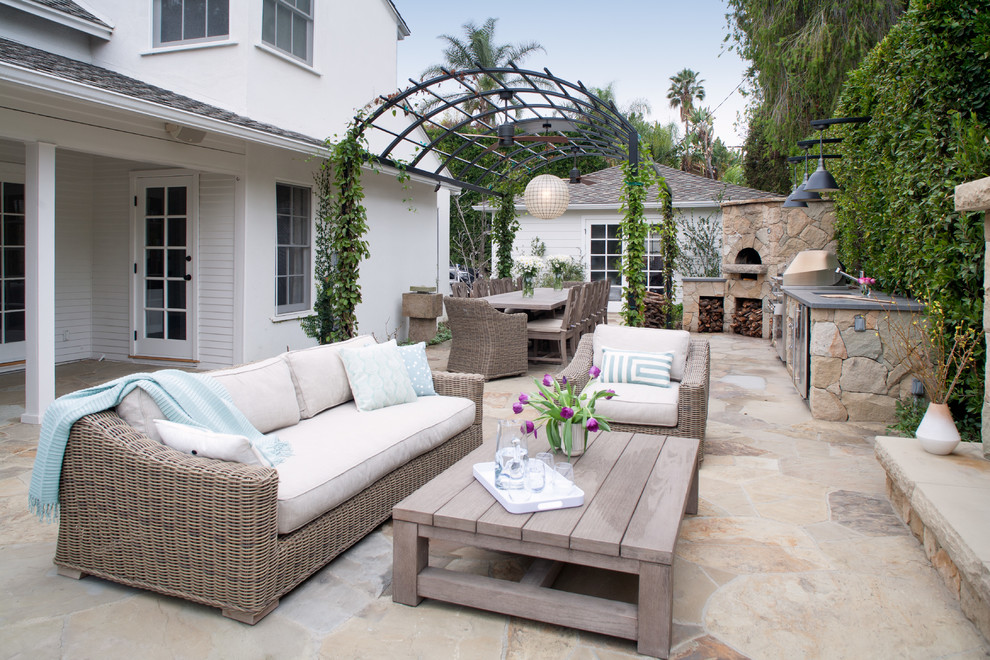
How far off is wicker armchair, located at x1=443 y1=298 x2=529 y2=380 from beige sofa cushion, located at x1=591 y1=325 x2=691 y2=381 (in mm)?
2052

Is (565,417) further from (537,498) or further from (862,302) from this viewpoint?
(862,302)

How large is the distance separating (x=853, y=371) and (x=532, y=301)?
3.50 m

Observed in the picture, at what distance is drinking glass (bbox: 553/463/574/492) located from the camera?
2663mm

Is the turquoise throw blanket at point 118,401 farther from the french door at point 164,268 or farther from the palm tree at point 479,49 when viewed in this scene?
the palm tree at point 479,49

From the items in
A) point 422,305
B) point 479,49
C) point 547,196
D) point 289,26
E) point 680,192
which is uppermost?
point 479,49

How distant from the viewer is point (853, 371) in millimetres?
5418

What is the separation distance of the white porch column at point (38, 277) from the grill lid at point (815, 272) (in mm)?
7057

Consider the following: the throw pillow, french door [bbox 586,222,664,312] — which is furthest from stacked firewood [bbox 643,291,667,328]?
the throw pillow

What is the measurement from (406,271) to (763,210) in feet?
18.2

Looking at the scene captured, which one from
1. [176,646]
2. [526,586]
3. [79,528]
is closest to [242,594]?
[176,646]

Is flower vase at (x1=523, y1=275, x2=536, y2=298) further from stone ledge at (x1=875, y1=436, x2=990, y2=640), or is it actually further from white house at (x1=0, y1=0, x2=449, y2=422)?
stone ledge at (x1=875, y1=436, x2=990, y2=640)

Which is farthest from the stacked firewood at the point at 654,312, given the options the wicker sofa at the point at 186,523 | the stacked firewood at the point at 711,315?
the wicker sofa at the point at 186,523

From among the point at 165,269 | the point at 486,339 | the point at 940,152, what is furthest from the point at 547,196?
the point at 940,152

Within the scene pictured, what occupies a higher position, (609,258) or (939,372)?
(609,258)
